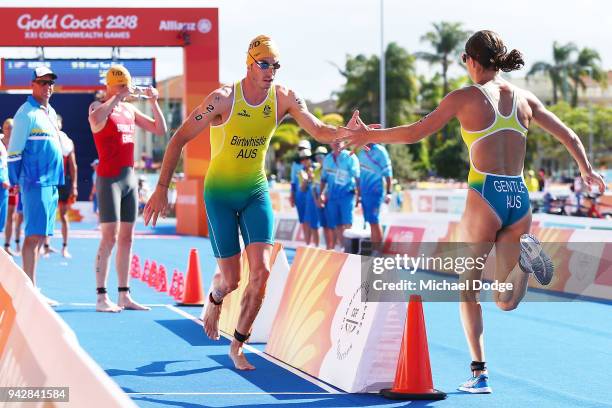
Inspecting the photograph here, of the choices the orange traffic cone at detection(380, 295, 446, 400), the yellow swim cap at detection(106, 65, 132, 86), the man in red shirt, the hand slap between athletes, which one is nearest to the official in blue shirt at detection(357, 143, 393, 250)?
the man in red shirt

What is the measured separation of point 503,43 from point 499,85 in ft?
0.86

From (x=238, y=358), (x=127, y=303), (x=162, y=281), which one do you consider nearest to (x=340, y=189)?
(x=162, y=281)

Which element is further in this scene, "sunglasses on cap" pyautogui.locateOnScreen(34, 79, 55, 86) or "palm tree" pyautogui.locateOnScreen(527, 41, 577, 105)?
"palm tree" pyautogui.locateOnScreen(527, 41, 577, 105)

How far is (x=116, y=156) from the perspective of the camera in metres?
11.4

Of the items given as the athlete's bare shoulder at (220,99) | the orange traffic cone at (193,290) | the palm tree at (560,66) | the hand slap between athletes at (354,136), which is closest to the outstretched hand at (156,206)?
the athlete's bare shoulder at (220,99)

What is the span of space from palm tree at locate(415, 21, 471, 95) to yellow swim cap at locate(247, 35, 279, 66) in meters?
91.2

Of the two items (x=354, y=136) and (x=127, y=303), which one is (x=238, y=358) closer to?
(x=354, y=136)

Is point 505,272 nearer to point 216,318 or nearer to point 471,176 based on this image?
point 471,176

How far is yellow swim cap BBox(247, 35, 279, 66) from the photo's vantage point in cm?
807

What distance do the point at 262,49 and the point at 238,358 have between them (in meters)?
2.19

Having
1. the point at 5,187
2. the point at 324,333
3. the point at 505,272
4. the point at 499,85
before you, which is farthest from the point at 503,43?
the point at 5,187

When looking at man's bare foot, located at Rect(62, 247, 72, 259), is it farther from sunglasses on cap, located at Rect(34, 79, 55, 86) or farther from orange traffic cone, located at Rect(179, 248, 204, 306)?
sunglasses on cap, located at Rect(34, 79, 55, 86)

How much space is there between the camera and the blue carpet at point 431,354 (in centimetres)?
711

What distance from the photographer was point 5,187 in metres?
12.1
